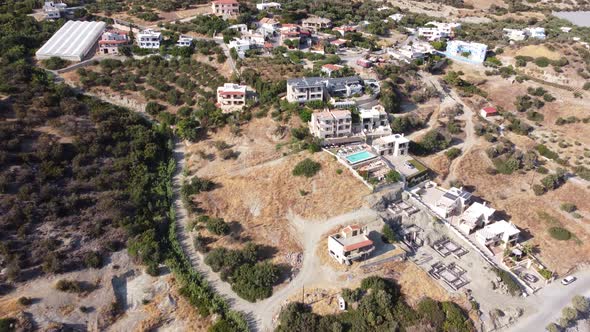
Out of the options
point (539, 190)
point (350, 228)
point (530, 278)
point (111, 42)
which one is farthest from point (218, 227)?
point (111, 42)

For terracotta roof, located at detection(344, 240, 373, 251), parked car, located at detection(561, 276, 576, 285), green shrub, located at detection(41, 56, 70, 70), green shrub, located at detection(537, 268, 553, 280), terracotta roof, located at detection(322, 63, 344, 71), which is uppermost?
green shrub, located at detection(41, 56, 70, 70)

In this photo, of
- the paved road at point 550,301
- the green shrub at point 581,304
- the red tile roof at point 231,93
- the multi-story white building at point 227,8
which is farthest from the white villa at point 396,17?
the green shrub at point 581,304

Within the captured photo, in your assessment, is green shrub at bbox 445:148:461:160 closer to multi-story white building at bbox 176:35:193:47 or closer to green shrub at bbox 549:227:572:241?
green shrub at bbox 549:227:572:241

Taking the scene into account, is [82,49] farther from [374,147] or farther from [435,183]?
[435,183]

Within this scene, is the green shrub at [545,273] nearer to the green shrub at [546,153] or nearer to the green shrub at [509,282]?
the green shrub at [509,282]

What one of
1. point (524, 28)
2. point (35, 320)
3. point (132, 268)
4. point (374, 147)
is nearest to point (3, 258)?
point (35, 320)

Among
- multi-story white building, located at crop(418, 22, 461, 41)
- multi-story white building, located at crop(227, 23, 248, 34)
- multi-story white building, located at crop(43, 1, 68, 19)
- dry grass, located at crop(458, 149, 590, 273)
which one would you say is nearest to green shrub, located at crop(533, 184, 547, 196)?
dry grass, located at crop(458, 149, 590, 273)
